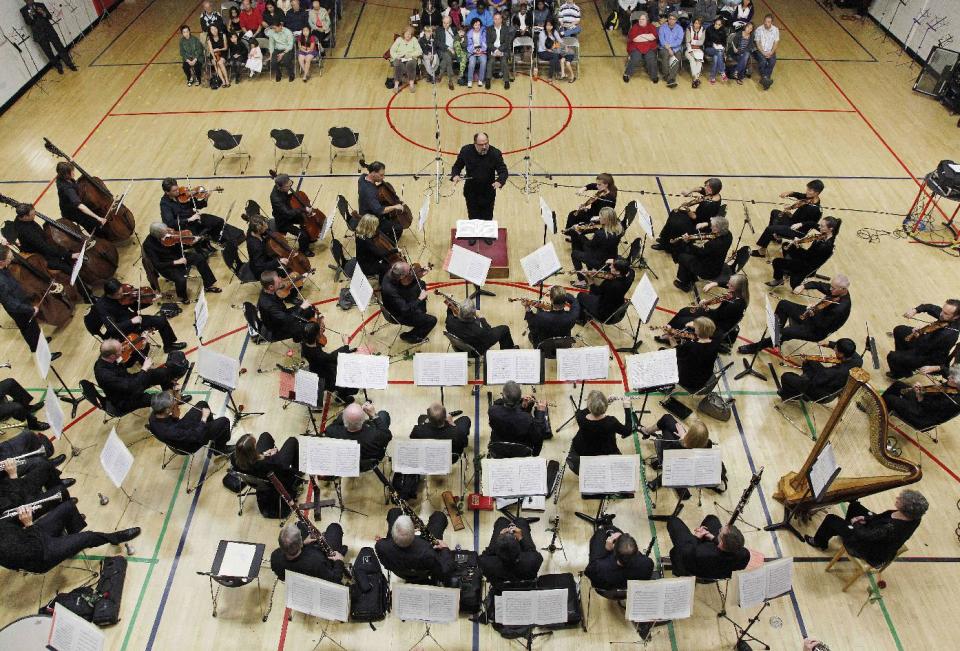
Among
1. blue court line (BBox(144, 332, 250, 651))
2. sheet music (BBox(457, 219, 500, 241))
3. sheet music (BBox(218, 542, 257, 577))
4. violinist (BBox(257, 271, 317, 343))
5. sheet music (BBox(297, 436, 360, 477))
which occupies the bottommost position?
blue court line (BBox(144, 332, 250, 651))

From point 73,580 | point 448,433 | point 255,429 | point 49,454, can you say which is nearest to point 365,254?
point 255,429

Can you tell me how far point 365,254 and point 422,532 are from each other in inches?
198

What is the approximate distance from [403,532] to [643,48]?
14826 millimetres

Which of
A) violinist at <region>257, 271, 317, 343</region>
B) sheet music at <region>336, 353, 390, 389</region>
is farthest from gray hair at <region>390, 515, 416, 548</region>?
violinist at <region>257, 271, 317, 343</region>

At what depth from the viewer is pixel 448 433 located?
7707 mm

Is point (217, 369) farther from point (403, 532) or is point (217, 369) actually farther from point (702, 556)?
point (702, 556)

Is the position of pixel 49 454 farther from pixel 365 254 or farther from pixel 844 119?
pixel 844 119

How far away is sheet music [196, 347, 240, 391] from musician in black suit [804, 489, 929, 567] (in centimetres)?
717

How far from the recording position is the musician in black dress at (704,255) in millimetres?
10102

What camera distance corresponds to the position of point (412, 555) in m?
6.55

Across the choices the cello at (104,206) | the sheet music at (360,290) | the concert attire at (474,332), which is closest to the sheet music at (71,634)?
the sheet music at (360,290)

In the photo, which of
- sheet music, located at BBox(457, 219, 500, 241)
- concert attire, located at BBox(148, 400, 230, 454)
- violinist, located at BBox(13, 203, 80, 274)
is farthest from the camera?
sheet music, located at BBox(457, 219, 500, 241)

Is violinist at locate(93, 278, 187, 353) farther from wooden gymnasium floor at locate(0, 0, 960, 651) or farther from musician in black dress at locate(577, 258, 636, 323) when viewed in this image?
musician in black dress at locate(577, 258, 636, 323)

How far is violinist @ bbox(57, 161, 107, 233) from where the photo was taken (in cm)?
1103
